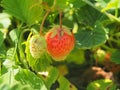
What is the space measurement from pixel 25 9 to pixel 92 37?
26 centimetres

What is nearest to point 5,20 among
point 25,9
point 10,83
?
point 25,9

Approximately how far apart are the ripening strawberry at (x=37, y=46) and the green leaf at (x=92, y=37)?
0.18 metres

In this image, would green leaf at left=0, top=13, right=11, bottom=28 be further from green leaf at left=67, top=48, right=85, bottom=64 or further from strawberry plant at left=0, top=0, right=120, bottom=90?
green leaf at left=67, top=48, right=85, bottom=64

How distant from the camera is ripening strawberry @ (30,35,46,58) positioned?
56.2 inches

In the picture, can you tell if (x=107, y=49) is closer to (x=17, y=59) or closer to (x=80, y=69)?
(x=80, y=69)

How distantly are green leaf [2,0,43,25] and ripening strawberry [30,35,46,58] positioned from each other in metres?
0.15

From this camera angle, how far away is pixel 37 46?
1.43 metres

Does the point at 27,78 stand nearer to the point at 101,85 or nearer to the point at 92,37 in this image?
the point at 92,37

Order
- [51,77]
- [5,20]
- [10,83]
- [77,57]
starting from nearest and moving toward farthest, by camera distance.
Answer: [10,83] → [51,77] → [5,20] → [77,57]

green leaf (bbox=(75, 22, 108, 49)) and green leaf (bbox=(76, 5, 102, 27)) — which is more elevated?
green leaf (bbox=(76, 5, 102, 27))

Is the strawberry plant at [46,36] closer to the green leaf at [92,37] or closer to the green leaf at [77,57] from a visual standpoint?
the green leaf at [92,37]

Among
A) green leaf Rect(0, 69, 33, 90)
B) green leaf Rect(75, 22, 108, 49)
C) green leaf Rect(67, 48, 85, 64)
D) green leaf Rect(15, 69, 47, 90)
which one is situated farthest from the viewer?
green leaf Rect(67, 48, 85, 64)

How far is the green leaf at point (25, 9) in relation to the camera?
156cm

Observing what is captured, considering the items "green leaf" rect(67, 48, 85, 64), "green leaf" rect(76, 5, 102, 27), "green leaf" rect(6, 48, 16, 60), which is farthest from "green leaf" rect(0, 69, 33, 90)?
"green leaf" rect(67, 48, 85, 64)
